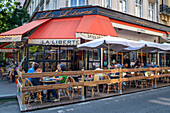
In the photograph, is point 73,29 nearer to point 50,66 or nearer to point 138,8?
point 50,66

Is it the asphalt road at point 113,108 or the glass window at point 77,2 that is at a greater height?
the glass window at point 77,2

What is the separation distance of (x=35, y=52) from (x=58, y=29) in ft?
7.63

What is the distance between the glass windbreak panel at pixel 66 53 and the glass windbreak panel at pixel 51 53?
1.17 ft

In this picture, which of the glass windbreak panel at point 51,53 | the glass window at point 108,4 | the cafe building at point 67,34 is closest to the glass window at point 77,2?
the cafe building at point 67,34

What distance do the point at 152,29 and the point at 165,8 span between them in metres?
4.53

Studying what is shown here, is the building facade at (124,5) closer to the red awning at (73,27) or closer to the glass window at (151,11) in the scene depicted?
the glass window at (151,11)

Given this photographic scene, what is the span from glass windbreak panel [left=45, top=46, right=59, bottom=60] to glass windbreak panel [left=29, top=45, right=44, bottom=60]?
36 cm

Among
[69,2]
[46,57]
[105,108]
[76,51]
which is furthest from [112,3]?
[105,108]

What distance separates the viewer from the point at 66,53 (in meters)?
11.0

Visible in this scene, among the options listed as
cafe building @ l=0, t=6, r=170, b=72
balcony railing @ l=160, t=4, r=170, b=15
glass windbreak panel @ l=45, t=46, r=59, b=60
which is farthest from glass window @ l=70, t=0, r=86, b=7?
balcony railing @ l=160, t=4, r=170, b=15

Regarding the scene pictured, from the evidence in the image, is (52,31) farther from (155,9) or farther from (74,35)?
(155,9)

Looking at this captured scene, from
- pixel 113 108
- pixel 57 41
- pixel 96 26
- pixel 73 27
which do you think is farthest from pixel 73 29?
pixel 113 108

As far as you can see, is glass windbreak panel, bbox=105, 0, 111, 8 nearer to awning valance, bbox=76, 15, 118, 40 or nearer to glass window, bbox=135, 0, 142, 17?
awning valance, bbox=76, 15, 118, 40

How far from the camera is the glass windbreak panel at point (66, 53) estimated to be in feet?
36.0
